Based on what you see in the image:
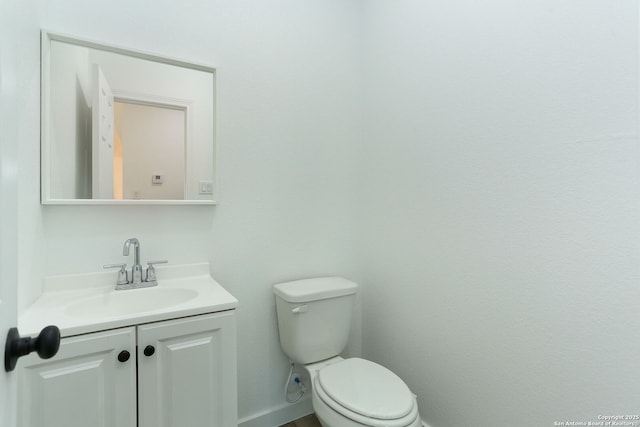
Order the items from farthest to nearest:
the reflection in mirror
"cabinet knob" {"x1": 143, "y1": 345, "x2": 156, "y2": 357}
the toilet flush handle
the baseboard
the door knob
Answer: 1. the baseboard
2. the toilet flush handle
3. the reflection in mirror
4. "cabinet knob" {"x1": 143, "y1": 345, "x2": 156, "y2": 357}
5. the door knob

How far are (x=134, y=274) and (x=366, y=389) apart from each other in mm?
1041

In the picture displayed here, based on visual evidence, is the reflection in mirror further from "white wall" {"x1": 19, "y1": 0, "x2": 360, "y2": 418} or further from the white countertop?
the white countertop

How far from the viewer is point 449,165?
135 cm

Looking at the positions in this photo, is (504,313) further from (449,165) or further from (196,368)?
(196,368)

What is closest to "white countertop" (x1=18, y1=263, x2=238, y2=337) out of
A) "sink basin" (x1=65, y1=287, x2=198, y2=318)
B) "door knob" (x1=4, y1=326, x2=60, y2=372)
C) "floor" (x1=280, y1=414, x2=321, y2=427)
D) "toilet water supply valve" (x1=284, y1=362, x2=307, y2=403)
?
"sink basin" (x1=65, y1=287, x2=198, y2=318)

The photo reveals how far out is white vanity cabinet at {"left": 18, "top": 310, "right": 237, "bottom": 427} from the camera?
0.85 meters

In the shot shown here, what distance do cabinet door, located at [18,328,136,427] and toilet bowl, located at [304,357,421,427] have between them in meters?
0.65

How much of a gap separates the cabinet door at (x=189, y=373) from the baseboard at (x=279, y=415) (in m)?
0.51

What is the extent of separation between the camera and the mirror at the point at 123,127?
1.17 m

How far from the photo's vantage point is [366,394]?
45.6 inches

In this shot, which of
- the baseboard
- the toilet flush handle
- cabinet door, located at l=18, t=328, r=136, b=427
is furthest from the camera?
the baseboard

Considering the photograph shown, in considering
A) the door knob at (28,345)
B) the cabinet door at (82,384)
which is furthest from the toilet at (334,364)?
the door knob at (28,345)

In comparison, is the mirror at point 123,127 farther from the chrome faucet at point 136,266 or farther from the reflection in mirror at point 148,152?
the chrome faucet at point 136,266

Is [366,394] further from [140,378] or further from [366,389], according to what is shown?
[140,378]
